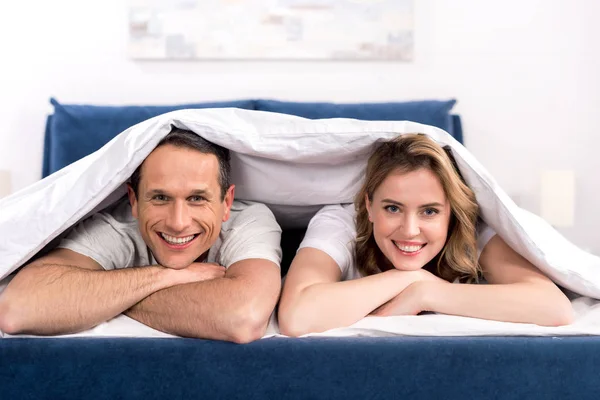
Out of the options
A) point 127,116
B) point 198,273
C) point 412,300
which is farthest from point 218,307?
point 127,116

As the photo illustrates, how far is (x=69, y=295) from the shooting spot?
136 centimetres

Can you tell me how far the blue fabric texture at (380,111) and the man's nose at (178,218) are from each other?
1159 mm

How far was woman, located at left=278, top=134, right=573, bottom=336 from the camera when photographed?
140cm

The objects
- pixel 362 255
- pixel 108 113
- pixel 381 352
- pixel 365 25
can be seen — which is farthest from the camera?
pixel 365 25

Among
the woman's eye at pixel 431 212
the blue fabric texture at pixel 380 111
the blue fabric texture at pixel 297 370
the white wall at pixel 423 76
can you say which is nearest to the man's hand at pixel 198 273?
Answer: the blue fabric texture at pixel 297 370

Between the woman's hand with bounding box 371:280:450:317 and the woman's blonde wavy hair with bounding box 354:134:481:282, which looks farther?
the woman's blonde wavy hair with bounding box 354:134:481:282

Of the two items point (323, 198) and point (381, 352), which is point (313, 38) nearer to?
point (323, 198)

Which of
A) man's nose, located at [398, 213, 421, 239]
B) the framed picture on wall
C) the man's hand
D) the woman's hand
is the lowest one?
the woman's hand

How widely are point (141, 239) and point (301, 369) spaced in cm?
71

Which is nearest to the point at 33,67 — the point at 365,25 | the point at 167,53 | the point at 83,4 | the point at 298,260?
the point at 83,4

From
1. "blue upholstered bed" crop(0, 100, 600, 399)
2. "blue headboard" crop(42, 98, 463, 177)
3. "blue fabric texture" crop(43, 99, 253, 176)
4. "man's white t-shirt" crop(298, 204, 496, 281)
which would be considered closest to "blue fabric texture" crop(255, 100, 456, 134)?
"blue headboard" crop(42, 98, 463, 177)

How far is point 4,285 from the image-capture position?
1518mm

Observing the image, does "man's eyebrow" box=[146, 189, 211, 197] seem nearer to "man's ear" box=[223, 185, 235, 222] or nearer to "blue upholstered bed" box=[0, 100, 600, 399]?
"man's ear" box=[223, 185, 235, 222]

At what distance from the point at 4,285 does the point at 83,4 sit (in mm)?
1837
